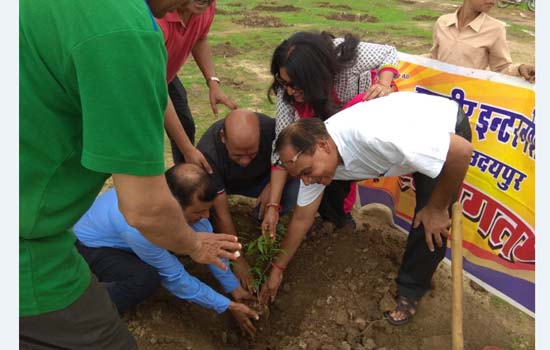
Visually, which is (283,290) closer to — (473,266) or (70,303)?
(473,266)

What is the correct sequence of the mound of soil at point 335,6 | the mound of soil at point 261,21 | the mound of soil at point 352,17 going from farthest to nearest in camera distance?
the mound of soil at point 335,6
the mound of soil at point 352,17
the mound of soil at point 261,21

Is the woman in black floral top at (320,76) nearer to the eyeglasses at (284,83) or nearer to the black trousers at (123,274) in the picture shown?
the eyeglasses at (284,83)

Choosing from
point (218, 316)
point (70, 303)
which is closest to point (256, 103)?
point (218, 316)

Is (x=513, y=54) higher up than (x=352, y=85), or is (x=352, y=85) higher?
(x=352, y=85)

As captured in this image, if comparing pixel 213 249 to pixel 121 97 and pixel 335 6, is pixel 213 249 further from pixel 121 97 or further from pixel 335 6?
pixel 335 6

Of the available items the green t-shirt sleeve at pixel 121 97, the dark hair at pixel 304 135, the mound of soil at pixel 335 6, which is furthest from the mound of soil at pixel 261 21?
the green t-shirt sleeve at pixel 121 97

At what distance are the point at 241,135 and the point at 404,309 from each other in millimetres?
1528

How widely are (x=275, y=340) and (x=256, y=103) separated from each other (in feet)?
12.2

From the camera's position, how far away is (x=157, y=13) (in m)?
1.27

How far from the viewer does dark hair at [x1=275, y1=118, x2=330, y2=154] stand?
2424 mm

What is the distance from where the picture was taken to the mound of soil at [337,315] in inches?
109

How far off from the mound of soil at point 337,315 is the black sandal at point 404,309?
0.12 feet

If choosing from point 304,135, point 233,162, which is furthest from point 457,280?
point 233,162

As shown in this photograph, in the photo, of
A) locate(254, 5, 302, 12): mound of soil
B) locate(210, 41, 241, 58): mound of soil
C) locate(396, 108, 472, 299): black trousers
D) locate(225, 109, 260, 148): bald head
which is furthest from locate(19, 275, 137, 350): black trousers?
locate(254, 5, 302, 12): mound of soil
